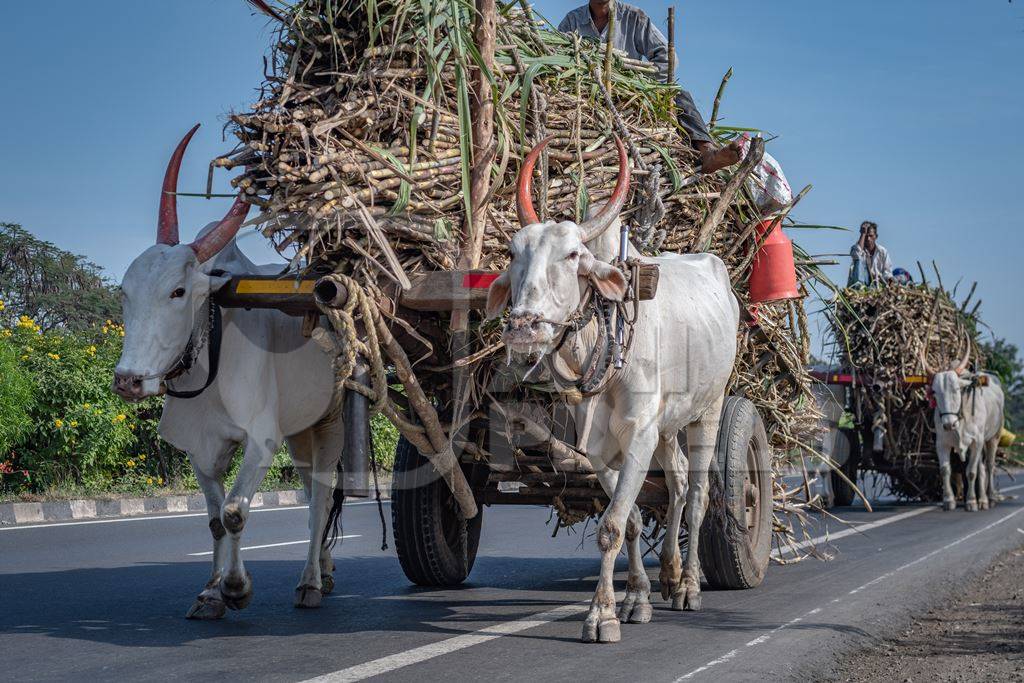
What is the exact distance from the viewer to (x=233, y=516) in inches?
200

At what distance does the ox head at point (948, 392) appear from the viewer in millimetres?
12859

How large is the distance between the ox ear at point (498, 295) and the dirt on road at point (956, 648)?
1938 mm

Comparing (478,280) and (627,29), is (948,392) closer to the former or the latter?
(627,29)

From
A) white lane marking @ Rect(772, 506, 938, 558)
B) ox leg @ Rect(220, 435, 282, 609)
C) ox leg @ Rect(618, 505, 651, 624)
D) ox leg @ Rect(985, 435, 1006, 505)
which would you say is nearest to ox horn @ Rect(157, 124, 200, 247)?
ox leg @ Rect(220, 435, 282, 609)

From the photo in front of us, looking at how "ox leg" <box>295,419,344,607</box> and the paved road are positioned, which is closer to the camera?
the paved road

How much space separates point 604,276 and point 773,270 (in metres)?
2.35

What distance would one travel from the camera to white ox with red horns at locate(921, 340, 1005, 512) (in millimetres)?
12984

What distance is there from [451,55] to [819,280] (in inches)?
122

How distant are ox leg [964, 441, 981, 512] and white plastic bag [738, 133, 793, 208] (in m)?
7.93

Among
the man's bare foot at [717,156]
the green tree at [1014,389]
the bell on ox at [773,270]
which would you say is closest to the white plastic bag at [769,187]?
the bell on ox at [773,270]

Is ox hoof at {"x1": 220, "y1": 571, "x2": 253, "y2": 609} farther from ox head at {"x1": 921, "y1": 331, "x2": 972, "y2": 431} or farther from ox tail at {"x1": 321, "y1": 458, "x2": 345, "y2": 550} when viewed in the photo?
ox head at {"x1": 921, "y1": 331, "x2": 972, "y2": 431}

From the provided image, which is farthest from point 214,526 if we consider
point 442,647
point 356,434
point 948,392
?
point 948,392

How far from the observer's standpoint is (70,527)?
10141mm

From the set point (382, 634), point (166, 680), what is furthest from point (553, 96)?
point (166, 680)
